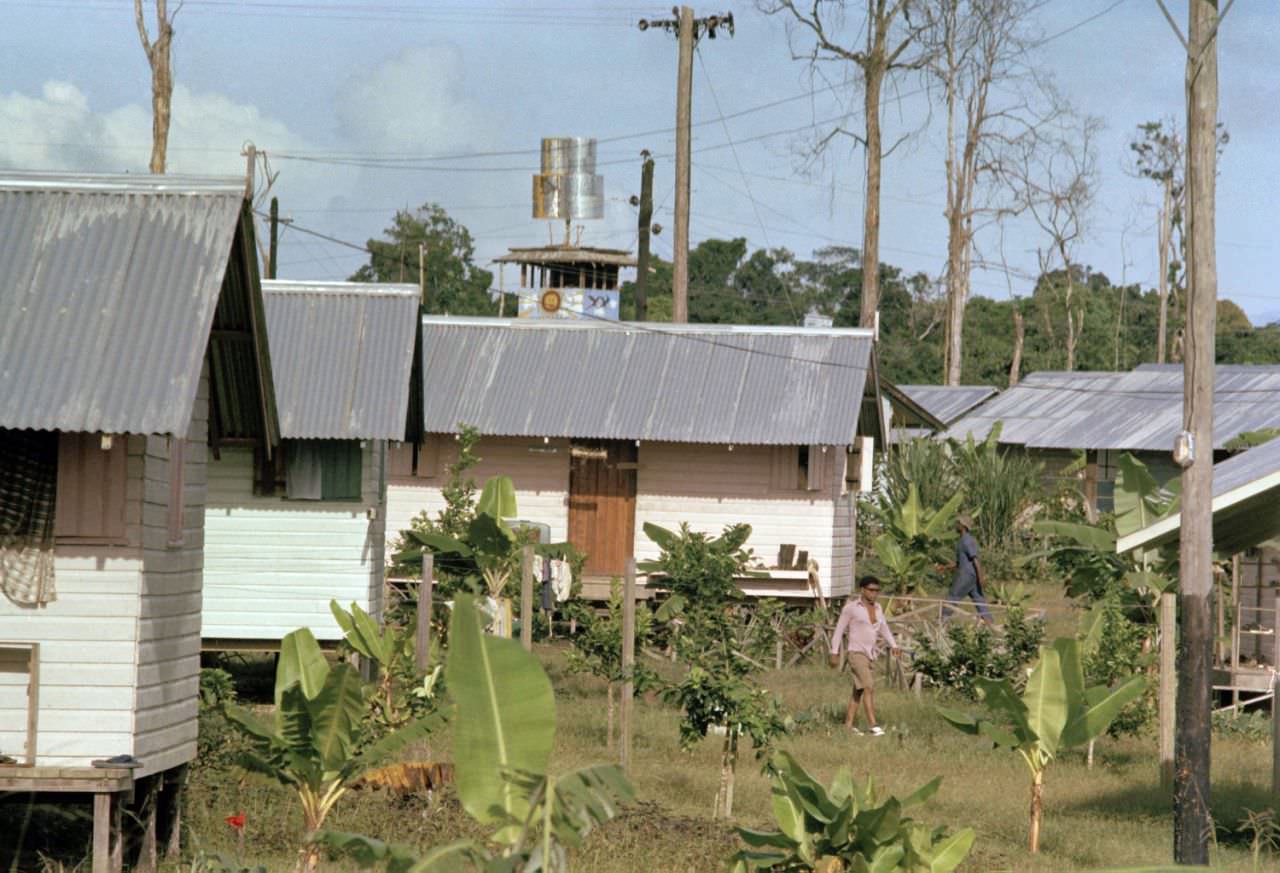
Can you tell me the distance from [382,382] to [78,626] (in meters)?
8.87

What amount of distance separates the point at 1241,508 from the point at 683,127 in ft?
64.9

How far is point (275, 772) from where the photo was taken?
1300 cm

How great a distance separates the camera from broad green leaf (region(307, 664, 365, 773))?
41.1 ft

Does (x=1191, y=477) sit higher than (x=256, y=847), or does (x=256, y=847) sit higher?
(x=1191, y=477)

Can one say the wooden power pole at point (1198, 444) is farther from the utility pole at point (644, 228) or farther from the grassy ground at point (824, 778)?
the utility pole at point (644, 228)

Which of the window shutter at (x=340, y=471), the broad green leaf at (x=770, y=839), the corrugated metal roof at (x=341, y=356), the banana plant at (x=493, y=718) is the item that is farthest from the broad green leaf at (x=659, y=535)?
the banana plant at (x=493, y=718)

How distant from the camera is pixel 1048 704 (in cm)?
1443

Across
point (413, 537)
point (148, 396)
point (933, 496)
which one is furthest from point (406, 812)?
point (933, 496)

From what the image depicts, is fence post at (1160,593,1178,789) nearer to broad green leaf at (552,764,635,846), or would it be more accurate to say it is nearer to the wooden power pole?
the wooden power pole

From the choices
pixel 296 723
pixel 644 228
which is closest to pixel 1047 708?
pixel 296 723

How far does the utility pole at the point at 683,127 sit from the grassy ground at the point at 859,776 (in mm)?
12330

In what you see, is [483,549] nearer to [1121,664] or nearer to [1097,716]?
[1121,664]

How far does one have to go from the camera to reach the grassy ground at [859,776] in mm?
13602

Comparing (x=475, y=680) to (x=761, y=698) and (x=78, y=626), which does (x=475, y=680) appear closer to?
(x=78, y=626)
